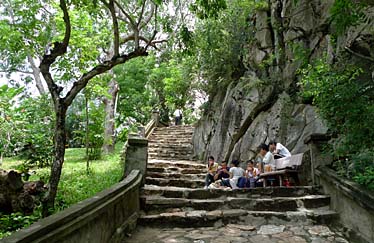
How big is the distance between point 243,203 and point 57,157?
131 inches

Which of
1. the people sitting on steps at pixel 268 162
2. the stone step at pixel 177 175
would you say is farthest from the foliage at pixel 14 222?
the people sitting on steps at pixel 268 162

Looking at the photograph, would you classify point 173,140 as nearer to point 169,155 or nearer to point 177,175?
point 169,155

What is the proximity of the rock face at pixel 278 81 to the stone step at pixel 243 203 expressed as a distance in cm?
200

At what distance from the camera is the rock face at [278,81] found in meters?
7.41

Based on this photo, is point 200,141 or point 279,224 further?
point 200,141

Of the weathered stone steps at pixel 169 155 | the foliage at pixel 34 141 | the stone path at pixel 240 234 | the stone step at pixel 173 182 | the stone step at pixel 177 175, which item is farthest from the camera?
the weathered stone steps at pixel 169 155

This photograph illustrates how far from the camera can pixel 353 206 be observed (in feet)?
13.9

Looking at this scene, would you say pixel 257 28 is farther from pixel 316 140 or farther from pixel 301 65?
pixel 316 140

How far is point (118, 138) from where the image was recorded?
1622 centimetres

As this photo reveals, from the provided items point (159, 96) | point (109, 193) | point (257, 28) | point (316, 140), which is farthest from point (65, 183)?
point (159, 96)

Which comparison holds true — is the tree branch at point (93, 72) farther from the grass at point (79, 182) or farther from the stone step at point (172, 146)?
the stone step at point (172, 146)

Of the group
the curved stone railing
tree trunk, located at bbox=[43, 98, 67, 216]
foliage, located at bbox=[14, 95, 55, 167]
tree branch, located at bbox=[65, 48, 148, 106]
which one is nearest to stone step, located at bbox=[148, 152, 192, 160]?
foliage, located at bbox=[14, 95, 55, 167]

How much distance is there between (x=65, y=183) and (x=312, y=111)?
644 cm

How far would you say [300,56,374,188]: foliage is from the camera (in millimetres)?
4234
